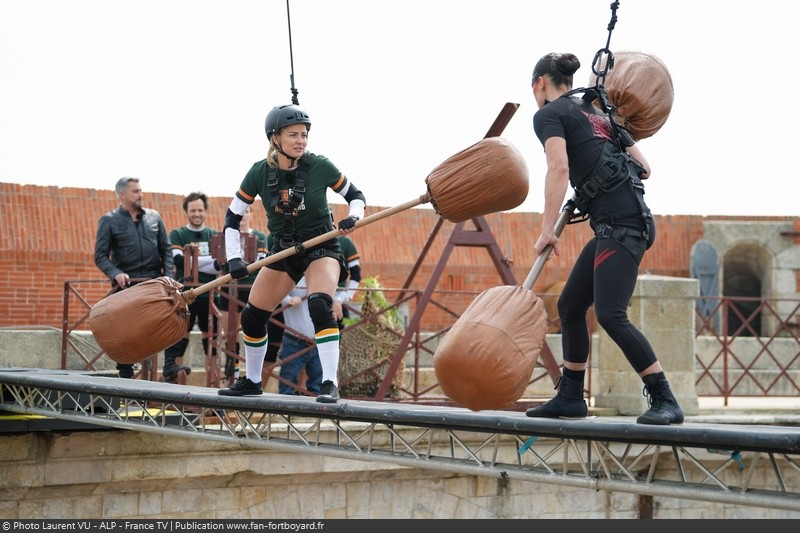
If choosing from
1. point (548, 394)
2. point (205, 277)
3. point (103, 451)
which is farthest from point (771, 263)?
point (103, 451)

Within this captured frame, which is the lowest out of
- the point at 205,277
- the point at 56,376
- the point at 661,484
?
the point at 661,484

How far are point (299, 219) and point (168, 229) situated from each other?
25.3ft

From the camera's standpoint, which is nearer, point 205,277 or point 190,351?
point 205,277

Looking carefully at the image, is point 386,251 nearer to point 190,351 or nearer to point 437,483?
point 190,351

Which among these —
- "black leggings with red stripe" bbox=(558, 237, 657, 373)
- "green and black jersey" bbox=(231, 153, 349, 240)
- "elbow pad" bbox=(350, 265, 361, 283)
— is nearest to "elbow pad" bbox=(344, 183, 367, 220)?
"green and black jersey" bbox=(231, 153, 349, 240)

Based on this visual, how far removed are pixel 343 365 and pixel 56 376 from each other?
11.6 ft

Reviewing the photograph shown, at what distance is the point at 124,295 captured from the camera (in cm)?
902

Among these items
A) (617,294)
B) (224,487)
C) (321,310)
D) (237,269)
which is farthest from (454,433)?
(224,487)

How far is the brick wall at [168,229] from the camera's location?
14.9 metres

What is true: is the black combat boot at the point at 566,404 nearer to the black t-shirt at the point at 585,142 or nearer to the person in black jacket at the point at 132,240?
the black t-shirt at the point at 585,142

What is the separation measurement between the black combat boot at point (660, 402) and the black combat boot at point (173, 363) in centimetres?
643

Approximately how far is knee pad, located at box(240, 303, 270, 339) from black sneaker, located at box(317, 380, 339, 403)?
0.72 m

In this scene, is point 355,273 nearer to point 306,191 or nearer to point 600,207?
point 306,191

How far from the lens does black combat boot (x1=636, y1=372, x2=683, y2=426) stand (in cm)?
642
